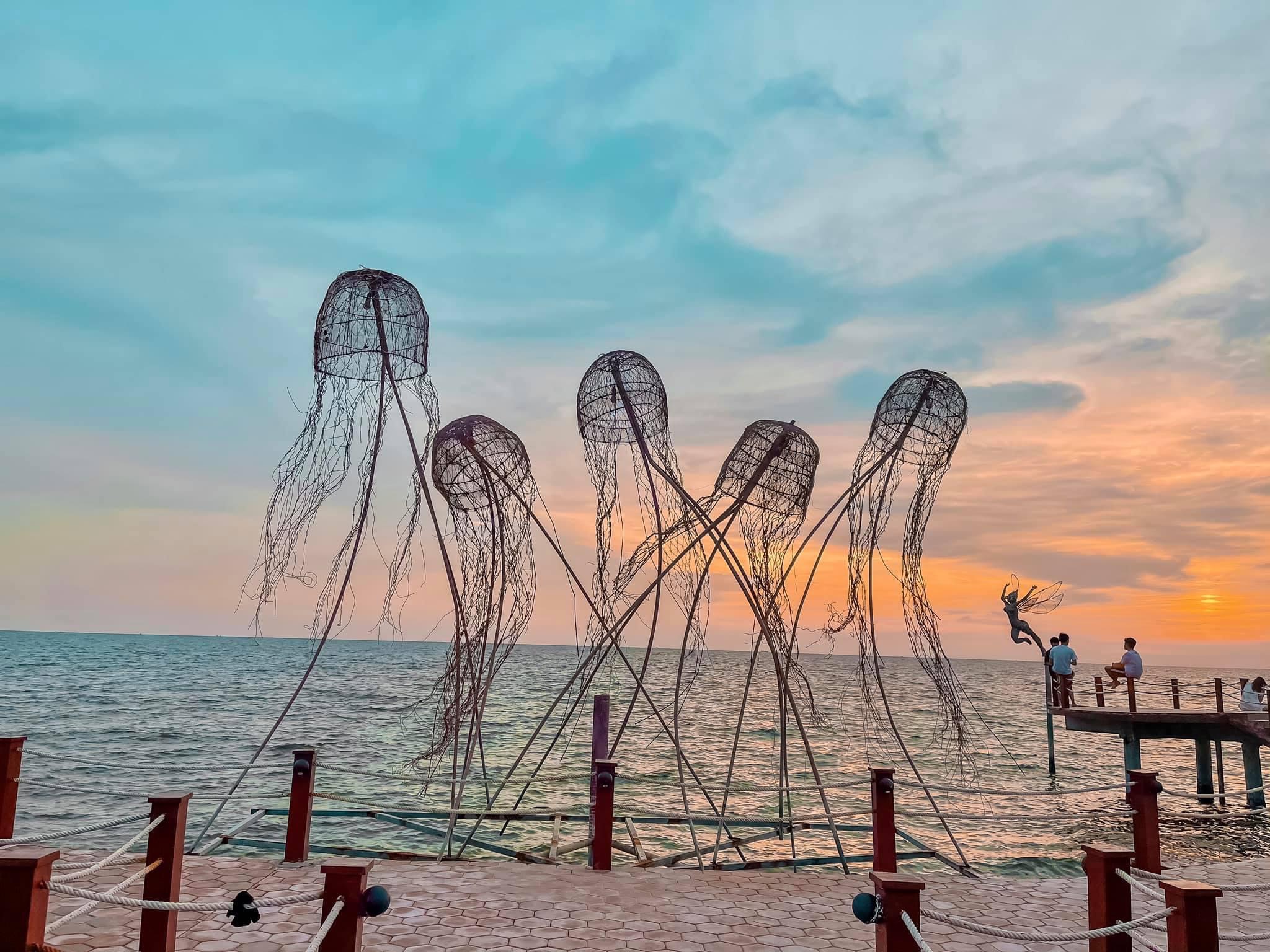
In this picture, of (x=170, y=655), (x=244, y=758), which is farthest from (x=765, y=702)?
(x=170, y=655)

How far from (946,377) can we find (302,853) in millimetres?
6747

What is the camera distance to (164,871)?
424 cm

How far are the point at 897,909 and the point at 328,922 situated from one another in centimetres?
224

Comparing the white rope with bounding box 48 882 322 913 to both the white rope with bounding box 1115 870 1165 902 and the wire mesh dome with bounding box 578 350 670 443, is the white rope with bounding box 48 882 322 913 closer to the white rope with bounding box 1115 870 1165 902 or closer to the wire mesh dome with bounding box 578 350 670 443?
the white rope with bounding box 1115 870 1165 902

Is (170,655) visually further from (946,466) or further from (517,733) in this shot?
(946,466)

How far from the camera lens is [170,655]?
86000 millimetres

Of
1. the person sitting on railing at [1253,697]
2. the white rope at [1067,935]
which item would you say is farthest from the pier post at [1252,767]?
the white rope at [1067,935]

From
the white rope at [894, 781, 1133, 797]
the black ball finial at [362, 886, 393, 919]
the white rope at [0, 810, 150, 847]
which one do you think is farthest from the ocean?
the black ball finial at [362, 886, 393, 919]

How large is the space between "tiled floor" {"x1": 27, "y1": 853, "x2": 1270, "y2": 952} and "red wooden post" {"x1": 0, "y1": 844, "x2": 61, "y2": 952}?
78.0 inches

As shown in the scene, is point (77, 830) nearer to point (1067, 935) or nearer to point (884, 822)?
point (1067, 935)

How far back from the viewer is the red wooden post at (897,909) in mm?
3471

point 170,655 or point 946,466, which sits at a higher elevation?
point 946,466

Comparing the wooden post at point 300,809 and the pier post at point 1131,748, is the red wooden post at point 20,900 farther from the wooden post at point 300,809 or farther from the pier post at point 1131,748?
the pier post at point 1131,748

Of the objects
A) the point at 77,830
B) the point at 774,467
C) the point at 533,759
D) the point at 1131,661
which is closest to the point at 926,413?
the point at 774,467
